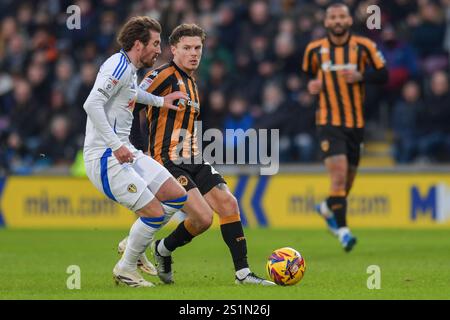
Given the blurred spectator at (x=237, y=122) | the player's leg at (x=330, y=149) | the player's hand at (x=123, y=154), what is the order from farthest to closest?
the blurred spectator at (x=237, y=122), the player's leg at (x=330, y=149), the player's hand at (x=123, y=154)

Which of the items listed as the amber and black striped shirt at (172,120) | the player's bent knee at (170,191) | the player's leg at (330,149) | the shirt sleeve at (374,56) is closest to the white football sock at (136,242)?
the player's bent knee at (170,191)

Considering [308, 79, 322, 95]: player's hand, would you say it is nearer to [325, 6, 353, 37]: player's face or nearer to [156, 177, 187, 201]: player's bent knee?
[325, 6, 353, 37]: player's face

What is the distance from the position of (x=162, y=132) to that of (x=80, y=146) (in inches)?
378

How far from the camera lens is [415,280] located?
896 cm

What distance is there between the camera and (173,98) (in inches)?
350

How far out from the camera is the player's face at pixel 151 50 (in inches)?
331

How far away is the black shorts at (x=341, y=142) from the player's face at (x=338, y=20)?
115 cm

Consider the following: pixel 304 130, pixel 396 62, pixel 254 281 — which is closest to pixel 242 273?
pixel 254 281

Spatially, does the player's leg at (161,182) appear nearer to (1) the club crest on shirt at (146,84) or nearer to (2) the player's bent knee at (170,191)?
(2) the player's bent knee at (170,191)

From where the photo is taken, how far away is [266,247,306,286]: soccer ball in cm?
846

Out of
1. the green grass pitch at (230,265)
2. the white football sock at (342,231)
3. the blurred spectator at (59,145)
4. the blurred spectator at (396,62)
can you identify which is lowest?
the green grass pitch at (230,265)

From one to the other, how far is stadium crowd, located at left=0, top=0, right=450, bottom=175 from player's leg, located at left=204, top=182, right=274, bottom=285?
7.33m

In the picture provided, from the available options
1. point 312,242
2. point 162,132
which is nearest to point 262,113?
point 312,242
